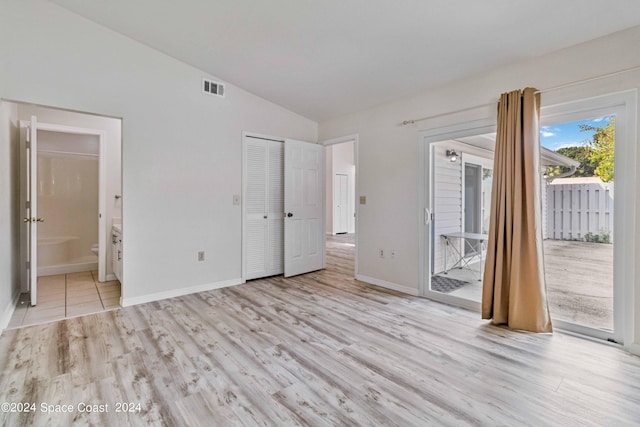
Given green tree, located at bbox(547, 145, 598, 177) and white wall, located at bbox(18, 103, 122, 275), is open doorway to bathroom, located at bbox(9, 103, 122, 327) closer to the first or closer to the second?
white wall, located at bbox(18, 103, 122, 275)

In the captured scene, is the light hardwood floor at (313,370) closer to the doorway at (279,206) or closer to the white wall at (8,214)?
the white wall at (8,214)

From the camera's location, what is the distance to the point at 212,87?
13.0 ft

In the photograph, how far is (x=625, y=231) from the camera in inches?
93.4

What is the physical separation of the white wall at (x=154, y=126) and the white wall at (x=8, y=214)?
1.77 feet

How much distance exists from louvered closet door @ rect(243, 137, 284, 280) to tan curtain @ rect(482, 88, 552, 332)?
292cm

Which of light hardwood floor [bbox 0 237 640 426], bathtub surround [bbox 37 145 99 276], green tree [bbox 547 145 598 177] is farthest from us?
bathtub surround [bbox 37 145 99 276]

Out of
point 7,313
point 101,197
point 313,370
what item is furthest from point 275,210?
point 7,313

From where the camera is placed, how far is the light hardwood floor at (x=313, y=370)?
5.46 feet

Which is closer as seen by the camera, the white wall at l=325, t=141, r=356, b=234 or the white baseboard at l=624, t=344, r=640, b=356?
the white baseboard at l=624, t=344, r=640, b=356

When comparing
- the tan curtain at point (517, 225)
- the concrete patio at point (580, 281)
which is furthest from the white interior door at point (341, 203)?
the concrete patio at point (580, 281)

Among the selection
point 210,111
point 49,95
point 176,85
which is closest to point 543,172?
point 210,111

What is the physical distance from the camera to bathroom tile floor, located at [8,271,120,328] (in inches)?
121

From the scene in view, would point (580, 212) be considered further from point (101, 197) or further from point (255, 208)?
point (101, 197)

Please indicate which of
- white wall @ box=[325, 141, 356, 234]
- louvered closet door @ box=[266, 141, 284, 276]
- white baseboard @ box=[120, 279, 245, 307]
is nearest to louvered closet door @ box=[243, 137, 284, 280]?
louvered closet door @ box=[266, 141, 284, 276]
